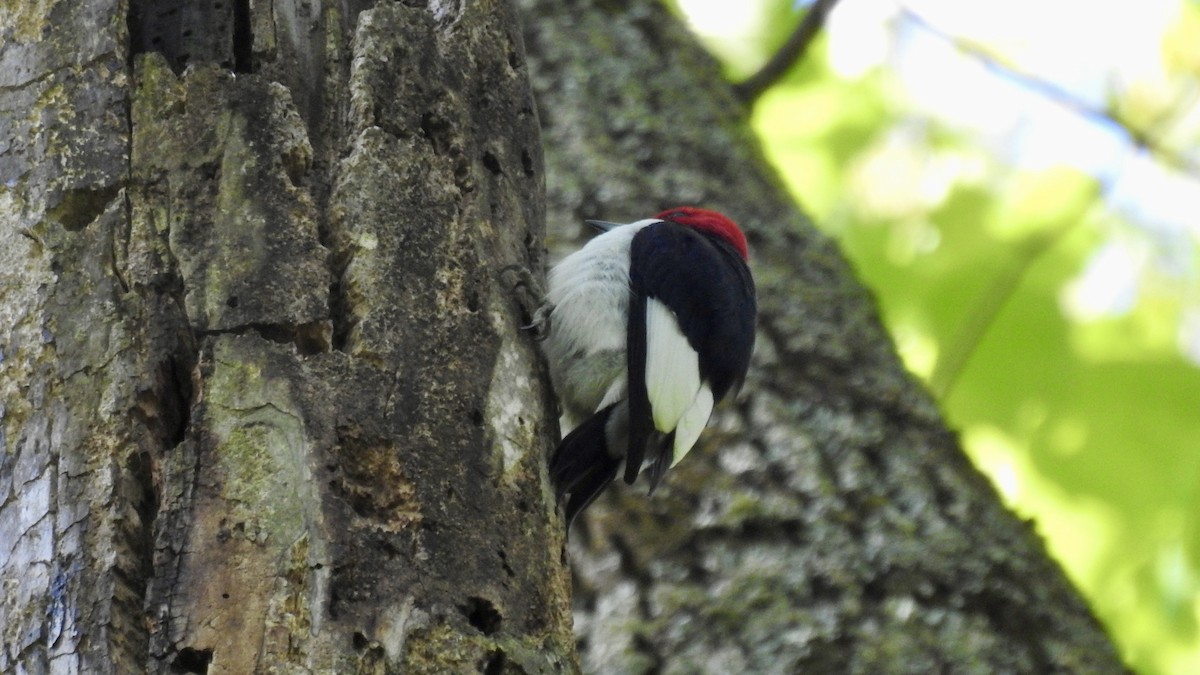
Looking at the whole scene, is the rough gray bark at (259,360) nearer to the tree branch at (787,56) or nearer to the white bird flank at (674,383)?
the white bird flank at (674,383)

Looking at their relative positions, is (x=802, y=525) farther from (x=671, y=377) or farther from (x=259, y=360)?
(x=259, y=360)

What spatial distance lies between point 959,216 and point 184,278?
299 cm

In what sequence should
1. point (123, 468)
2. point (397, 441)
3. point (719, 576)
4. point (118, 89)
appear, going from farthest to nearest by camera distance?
point (719, 576), point (118, 89), point (397, 441), point (123, 468)

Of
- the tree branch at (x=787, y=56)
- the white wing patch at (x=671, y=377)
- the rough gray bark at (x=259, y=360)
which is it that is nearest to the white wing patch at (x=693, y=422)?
the white wing patch at (x=671, y=377)

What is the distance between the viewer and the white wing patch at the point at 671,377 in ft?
9.01

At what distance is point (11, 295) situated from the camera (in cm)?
173

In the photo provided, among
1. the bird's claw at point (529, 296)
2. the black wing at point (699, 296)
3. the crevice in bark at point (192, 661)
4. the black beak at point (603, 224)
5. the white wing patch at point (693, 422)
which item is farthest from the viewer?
the black beak at point (603, 224)

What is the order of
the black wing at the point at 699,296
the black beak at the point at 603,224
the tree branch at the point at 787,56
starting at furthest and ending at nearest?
the tree branch at the point at 787,56, the black beak at the point at 603,224, the black wing at the point at 699,296

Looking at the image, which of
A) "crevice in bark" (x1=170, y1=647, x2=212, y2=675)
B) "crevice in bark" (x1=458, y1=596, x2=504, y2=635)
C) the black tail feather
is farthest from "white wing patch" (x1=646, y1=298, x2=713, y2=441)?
"crevice in bark" (x1=170, y1=647, x2=212, y2=675)

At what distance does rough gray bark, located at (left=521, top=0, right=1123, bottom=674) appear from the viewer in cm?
283

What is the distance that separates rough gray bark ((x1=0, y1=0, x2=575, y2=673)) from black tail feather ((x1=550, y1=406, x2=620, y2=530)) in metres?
0.25

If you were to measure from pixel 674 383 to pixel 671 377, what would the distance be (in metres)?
0.01

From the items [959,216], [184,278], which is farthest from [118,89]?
[959,216]

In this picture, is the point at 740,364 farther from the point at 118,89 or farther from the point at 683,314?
the point at 118,89
